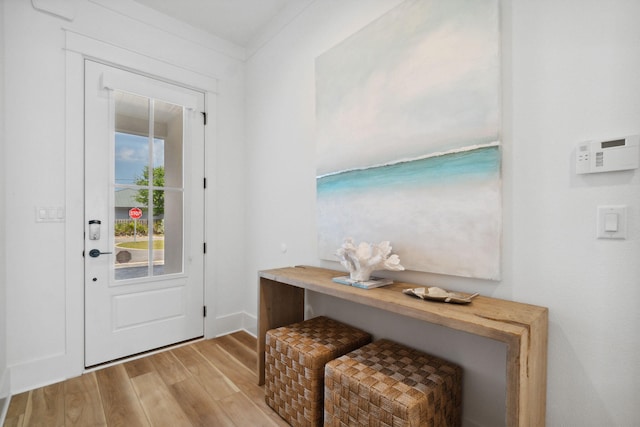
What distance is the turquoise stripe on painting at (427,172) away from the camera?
4.25 ft

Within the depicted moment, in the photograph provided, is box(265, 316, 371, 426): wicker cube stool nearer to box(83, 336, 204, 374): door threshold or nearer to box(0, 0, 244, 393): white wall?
box(83, 336, 204, 374): door threshold

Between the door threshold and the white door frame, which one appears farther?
the door threshold

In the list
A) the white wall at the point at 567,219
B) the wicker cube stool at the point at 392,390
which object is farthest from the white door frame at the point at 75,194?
the white wall at the point at 567,219

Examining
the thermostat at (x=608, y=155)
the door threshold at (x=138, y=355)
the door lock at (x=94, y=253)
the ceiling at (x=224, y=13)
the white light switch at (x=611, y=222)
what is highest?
the ceiling at (x=224, y=13)

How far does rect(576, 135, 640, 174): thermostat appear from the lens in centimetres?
98

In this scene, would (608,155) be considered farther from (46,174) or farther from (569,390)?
(46,174)

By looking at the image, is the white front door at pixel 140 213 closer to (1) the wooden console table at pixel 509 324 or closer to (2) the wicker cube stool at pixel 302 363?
(2) the wicker cube stool at pixel 302 363

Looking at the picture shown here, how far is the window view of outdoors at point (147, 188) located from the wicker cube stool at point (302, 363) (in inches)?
52.4

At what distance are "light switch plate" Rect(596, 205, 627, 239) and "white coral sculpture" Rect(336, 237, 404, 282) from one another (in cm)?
76

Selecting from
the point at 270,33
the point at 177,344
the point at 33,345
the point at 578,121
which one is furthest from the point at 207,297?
the point at 578,121

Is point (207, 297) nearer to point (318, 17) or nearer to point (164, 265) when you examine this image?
point (164, 265)

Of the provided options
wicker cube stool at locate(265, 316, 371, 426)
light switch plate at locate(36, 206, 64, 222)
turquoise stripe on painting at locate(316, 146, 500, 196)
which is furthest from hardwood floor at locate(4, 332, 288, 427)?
turquoise stripe on painting at locate(316, 146, 500, 196)

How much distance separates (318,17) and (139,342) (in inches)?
111

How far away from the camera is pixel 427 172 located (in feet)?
4.90
